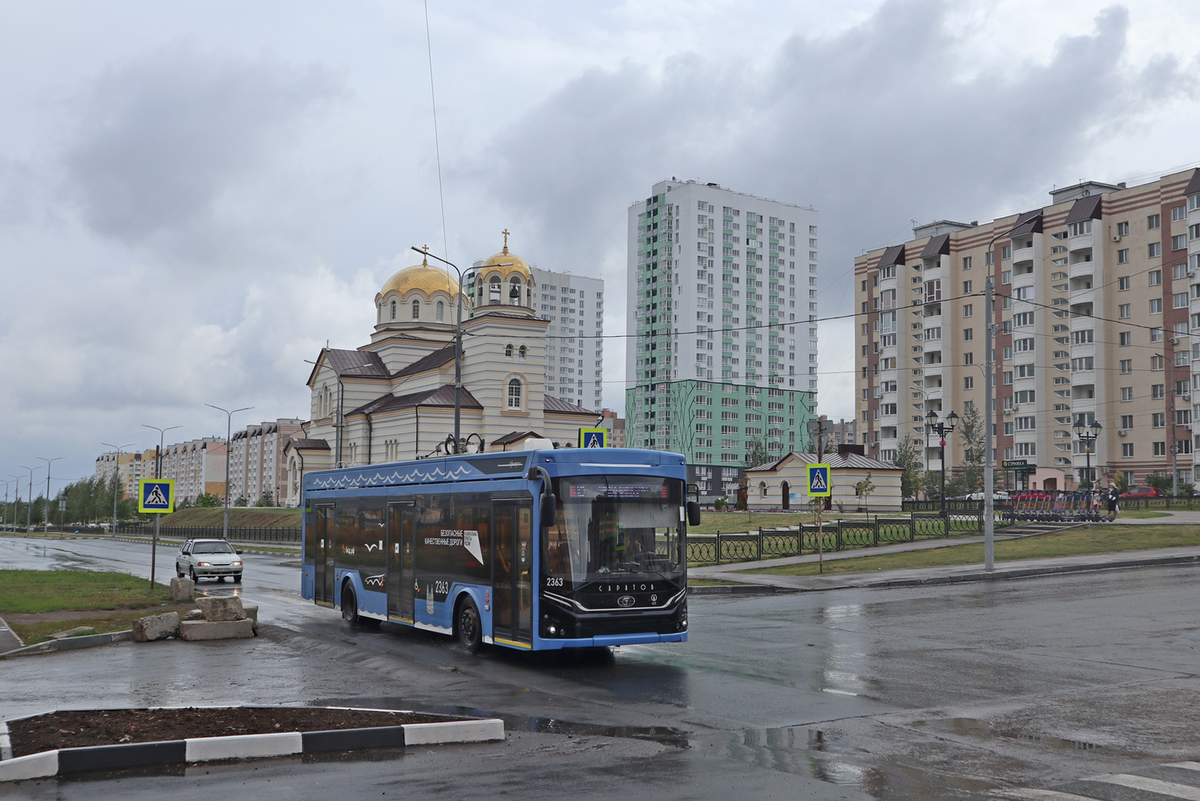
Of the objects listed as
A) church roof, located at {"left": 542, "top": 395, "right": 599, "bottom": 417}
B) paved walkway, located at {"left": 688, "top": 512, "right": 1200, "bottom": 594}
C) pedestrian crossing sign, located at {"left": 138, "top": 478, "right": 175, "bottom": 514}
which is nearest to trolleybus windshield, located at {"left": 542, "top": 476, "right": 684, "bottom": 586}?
paved walkway, located at {"left": 688, "top": 512, "right": 1200, "bottom": 594}

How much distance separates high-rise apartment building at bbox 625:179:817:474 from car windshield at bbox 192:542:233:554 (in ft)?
313

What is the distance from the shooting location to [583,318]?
173 m

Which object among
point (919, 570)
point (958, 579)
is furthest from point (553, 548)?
point (919, 570)

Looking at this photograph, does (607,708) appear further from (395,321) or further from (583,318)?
(583,318)

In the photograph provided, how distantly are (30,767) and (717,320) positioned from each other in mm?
126522

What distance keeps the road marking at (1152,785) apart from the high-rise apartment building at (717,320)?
118m

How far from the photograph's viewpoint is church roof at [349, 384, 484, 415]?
6881cm

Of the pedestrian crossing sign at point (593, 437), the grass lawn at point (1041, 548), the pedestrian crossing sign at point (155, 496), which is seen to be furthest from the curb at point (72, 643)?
the grass lawn at point (1041, 548)

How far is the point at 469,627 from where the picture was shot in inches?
583

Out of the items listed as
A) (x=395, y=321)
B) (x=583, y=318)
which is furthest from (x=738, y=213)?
(x=395, y=321)

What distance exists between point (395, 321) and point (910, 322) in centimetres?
5374

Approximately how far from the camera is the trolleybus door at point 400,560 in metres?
16.5

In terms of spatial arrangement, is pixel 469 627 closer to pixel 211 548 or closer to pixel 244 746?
pixel 244 746

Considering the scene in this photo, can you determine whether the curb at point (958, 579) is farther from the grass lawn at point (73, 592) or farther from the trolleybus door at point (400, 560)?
the grass lawn at point (73, 592)
